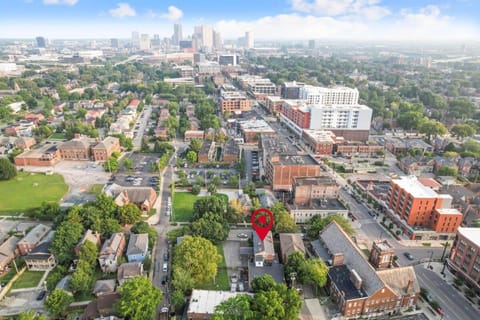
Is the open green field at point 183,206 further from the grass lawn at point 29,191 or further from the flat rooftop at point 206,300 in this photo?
the grass lawn at point 29,191

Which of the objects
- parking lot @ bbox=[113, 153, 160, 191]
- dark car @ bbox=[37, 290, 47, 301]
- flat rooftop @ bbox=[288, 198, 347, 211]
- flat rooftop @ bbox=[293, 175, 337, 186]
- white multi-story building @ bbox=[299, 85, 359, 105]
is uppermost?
white multi-story building @ bbox=[299, 85, 359, 105]

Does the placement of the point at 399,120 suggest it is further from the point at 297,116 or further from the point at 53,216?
the point at 53,216

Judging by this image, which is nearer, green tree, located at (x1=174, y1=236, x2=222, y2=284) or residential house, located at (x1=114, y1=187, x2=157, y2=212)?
green tree, located at (x1=174, y1=236, x2=222, y2=284)

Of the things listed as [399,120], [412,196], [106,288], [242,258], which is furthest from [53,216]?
[399,120]

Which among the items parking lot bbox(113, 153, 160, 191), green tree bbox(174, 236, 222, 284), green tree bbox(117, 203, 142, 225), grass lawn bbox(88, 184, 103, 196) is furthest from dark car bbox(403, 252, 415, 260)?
grass lawn bbox(88, 184, 103, 196)

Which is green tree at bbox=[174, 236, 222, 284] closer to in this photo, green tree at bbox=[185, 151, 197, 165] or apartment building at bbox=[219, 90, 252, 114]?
green tree at bbox=[185, 151, 197, 165]
